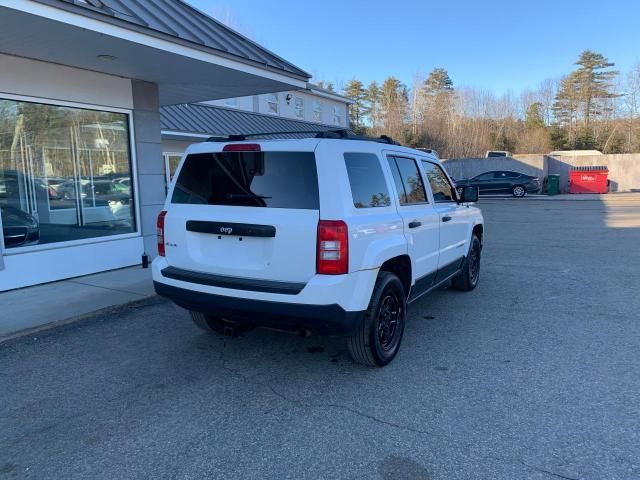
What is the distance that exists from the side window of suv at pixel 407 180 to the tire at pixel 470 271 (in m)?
1.84

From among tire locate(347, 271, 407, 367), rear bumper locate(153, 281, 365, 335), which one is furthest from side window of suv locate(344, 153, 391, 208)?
rear bumper locate(153, 281, 365, 335)

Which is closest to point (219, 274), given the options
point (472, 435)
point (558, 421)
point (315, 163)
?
point (315, 163)

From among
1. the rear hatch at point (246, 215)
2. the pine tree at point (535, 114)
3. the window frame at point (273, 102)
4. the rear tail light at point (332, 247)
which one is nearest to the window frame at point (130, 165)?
the rear hatch at point (246, 215)

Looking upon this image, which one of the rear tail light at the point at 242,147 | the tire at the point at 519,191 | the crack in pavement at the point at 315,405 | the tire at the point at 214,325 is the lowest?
the crack in pavement at the point at 315,405

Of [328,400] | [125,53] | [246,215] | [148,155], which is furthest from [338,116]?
[328,400]

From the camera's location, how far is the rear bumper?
3.52 meters

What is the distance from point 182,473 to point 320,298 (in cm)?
141

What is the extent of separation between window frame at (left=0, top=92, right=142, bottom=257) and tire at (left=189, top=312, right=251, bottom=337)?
3.62 metres

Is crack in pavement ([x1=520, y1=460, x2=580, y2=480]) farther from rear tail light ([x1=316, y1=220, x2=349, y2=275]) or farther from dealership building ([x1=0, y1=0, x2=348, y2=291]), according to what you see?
dealership building ([x1=0, y1=0, x2=348, y2=291])

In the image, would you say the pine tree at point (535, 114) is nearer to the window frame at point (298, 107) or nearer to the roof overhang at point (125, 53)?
the window frame at point (298, 107)

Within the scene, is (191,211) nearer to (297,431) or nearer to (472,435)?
(297,431)

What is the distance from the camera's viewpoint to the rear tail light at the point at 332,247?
3467 millimetres

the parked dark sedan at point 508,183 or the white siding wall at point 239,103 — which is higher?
the white siding wall at point 239,103

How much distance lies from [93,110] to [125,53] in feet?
5.32
